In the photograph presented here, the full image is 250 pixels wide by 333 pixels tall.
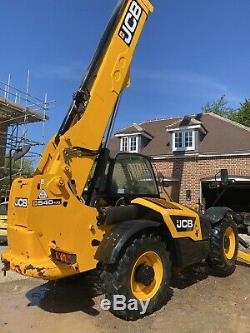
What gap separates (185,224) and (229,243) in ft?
7.32

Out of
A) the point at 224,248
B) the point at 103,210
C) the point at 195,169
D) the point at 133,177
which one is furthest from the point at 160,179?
the point at 195,169

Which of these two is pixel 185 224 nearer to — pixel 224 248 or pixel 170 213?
pixel 170 213

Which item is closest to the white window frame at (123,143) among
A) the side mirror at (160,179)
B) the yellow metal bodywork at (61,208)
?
the side mirror at (160,179)

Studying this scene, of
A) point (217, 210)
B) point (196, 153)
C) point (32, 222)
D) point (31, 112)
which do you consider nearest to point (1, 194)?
point (31, 112)

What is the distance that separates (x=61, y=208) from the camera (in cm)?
504

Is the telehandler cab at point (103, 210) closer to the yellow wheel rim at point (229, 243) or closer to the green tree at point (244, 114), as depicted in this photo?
the yellow wheel rim at point (229, 243)

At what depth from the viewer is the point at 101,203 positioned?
18.9 ft

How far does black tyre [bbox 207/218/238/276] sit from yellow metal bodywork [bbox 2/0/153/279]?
9.31ft

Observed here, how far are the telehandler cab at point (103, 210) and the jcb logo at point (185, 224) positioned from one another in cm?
2

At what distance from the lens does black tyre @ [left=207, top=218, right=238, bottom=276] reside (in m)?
7.33

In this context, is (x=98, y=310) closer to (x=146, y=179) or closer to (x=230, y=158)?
(x=146, y=179)

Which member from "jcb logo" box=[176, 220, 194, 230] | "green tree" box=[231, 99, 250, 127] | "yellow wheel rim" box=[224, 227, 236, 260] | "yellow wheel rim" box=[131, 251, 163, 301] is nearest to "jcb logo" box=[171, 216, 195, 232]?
"jcb logo" box=[176, 220, 194, 230]

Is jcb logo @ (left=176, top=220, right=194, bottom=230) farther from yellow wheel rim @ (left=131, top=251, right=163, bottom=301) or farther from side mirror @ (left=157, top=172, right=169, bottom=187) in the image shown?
side mirror @ (left=157, top=172, right=169, bottom=187)

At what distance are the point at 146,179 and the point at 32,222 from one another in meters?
2.29
